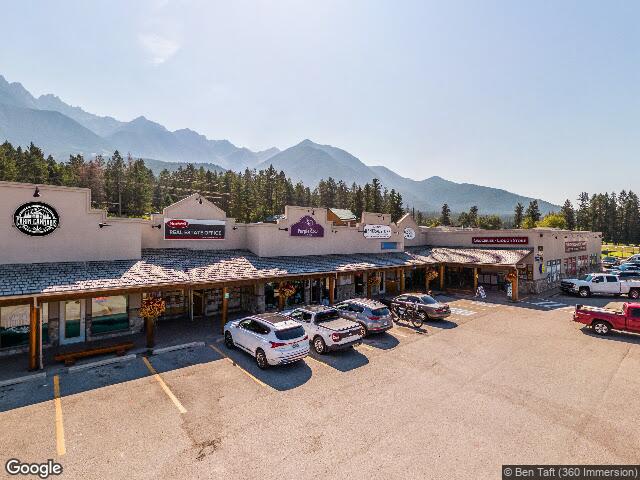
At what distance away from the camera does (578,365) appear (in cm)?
1388

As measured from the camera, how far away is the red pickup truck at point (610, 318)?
17422mm

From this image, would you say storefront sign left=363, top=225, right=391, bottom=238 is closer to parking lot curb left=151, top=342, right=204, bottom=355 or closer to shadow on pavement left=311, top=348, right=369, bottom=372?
shadow on pavement left=311, top=348, right=369, bottom=372

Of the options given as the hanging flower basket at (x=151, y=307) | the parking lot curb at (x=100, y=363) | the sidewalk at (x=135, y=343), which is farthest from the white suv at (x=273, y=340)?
the parking lot curb at (x=100, y=363)

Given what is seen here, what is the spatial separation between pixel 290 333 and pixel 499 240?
1126 inches

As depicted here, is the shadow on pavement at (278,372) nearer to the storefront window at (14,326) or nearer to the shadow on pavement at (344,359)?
the shadow on pavement at (344,359)

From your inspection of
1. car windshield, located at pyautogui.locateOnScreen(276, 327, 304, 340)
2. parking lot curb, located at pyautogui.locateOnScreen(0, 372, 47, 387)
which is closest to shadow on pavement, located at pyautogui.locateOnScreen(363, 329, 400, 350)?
car windshield, located at pyautogui.locateOnScreen(276, 327, 304, 340)

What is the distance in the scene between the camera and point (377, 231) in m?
31.7

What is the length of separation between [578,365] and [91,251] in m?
23.3

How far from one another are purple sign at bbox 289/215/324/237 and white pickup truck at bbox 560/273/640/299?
23.8 m

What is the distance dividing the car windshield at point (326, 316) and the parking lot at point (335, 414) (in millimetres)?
1769

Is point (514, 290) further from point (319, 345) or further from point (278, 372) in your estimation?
point (278, 372)

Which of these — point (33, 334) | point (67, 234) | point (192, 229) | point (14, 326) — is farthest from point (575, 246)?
point (14, 326)

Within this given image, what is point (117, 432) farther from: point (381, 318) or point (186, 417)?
point (381, 318)

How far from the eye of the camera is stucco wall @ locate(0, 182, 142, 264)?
15.0m
